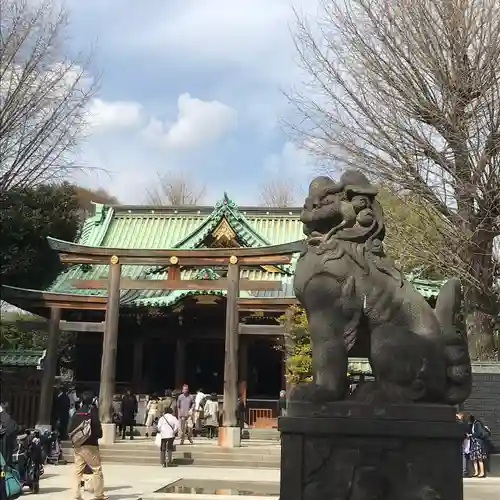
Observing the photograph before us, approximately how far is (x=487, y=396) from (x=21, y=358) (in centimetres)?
1257

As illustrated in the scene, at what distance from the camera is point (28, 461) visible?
1030cm

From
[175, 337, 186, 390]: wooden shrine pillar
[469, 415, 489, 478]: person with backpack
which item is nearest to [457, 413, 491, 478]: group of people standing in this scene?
[469, 415, 489, 478]: person with backpack

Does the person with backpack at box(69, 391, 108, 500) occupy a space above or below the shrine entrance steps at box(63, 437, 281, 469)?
above

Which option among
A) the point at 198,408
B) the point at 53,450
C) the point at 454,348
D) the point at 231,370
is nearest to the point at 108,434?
the point at 53,450

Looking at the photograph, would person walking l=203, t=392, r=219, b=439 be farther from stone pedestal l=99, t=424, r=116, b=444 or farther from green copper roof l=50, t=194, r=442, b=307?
stone pedestal l=99, t=424, r=116, b=444

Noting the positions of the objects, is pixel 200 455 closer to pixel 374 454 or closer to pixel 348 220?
pixel 374 454

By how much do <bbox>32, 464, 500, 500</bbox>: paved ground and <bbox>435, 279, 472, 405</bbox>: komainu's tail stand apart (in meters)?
5.77

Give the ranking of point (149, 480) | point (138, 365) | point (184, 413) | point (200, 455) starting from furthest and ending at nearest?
point (138, 365)
point (184, 413)
point (200, 455)
point (149, 480)

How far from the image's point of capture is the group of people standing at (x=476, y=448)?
12.7 meters

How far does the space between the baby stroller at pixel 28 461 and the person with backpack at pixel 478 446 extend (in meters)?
7.75

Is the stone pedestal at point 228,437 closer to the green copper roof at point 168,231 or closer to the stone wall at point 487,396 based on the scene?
the stone wall at point 487,396

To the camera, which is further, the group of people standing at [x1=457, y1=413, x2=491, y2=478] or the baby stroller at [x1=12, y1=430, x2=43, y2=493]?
the group of people standing at [x1=457, y1=413, x2=491, y2=478]

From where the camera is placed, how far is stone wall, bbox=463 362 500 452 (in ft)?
43.8

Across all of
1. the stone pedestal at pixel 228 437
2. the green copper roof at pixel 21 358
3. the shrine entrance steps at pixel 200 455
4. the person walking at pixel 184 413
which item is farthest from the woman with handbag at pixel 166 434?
the green copper roof at pixel 21 358
